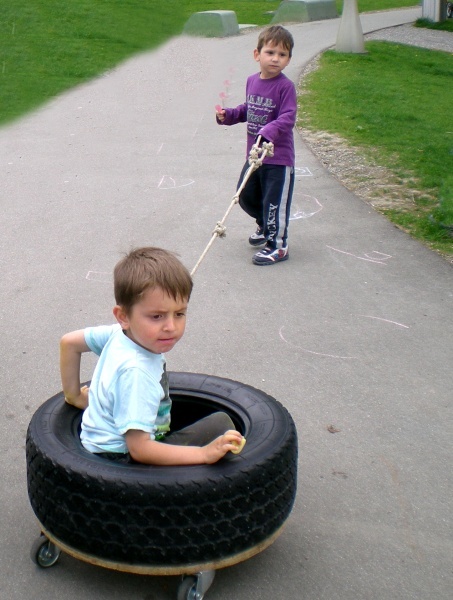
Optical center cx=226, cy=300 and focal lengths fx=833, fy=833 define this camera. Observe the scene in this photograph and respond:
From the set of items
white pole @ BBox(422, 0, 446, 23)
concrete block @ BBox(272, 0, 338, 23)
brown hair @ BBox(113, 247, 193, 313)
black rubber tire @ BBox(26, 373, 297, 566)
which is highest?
brown hair @ BBox(113, 247, 193, 313)

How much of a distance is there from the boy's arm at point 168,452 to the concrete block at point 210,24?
1535 centimetres

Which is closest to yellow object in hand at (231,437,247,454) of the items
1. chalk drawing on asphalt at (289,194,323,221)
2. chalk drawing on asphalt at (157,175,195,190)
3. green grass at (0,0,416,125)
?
chalk drawing on asphalt at (289,194,323,221)

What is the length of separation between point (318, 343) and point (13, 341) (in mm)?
1676

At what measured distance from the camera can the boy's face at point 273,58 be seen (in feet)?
18.3

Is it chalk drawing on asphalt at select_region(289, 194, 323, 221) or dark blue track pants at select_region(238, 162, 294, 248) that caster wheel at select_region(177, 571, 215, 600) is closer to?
dark blue track pants at select_region(238, 162, 294, 248)

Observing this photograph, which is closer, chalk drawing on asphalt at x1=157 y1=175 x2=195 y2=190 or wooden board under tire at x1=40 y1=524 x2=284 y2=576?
wooden board under tire at x1=40 y1=524 x2=284 y2=576

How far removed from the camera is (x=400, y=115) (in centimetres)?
1104

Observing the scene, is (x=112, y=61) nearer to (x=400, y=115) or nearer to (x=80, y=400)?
(x=400, y=115)

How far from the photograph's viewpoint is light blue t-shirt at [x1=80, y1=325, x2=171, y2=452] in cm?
254

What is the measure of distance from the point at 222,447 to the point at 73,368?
69 centimetres

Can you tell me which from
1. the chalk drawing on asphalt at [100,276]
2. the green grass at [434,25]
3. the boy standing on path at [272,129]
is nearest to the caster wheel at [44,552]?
the chalk drawing on asphalt at [100,276]

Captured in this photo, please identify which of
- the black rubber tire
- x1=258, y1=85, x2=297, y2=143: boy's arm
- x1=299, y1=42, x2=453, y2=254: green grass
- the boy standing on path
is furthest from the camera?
x1=299, y1=42, x2=453, y2=254: green grass

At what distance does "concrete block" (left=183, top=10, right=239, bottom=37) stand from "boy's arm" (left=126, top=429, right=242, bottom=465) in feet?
50.4

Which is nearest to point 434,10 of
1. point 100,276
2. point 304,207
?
point 304,207
